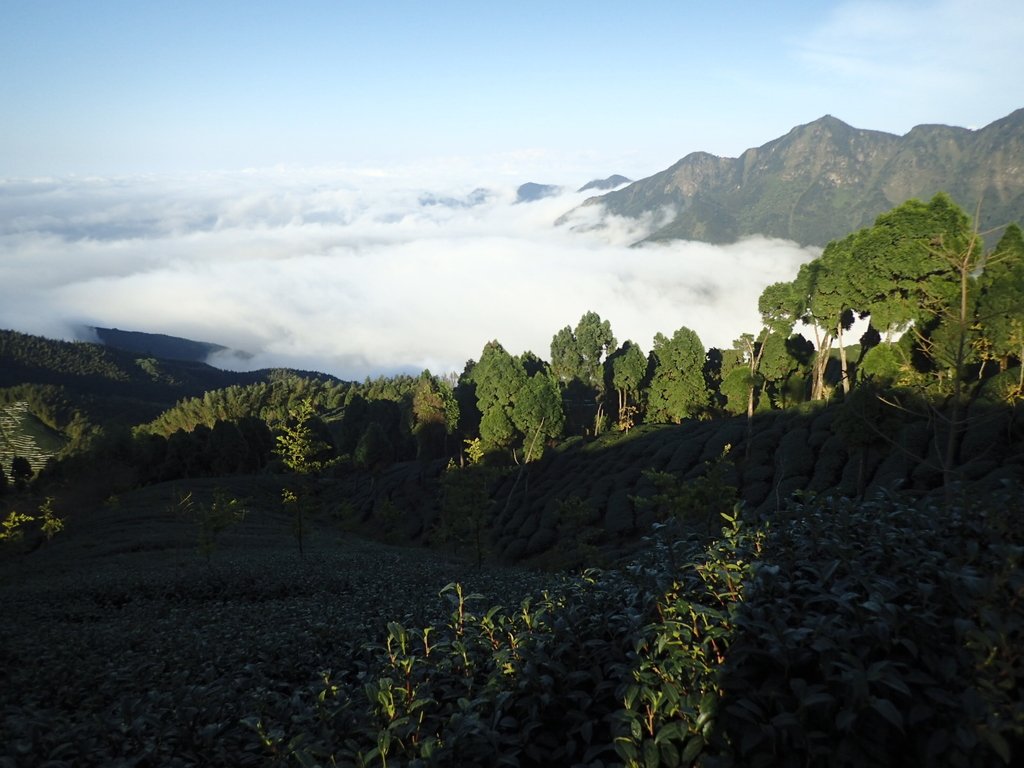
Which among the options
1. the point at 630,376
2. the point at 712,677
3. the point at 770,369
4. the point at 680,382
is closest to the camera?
the point at 712,677

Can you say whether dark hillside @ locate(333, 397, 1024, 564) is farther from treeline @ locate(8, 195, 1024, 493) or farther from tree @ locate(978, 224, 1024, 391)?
tree @ locate(978, 224, 1024, 391)

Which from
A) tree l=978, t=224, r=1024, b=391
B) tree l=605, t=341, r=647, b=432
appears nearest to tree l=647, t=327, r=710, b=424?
tree l=605, t=341, r=647, b=432

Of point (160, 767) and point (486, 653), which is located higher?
point (486, 653)

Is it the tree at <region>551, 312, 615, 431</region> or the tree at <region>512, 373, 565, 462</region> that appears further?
the tree at <region>551, 312, 615, 431</region>

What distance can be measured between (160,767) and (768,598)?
221 inches

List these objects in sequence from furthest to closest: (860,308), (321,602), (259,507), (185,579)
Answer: (259,507) < (860,308) < (185,579) < (321,602)

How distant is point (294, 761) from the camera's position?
5.32 m

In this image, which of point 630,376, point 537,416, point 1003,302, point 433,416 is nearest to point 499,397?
point 537,416

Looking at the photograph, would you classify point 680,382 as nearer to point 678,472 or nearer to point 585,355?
point 585,355

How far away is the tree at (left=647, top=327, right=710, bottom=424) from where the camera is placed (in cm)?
6606

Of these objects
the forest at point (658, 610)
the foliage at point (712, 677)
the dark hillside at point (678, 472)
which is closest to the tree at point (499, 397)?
the dark hillside at point (678, 472)

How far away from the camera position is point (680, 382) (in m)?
66.8

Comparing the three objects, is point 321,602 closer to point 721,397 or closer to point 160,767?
point 160,767

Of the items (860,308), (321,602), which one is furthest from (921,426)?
(321,602)
